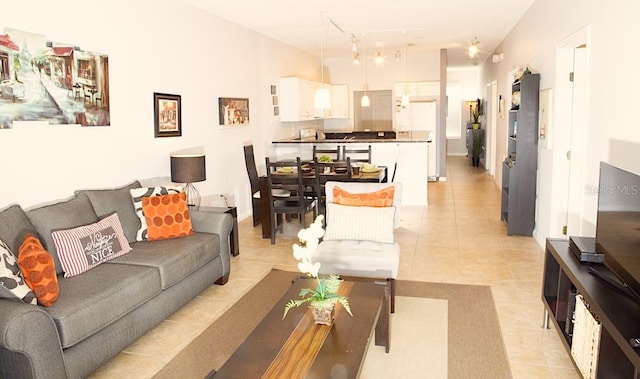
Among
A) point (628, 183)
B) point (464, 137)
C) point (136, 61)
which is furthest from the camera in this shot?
point (464, 137)

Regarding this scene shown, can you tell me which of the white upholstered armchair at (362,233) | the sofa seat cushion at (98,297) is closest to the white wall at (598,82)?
the white upholstered armchair at (362,233)

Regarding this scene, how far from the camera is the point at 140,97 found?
4523 millimetres

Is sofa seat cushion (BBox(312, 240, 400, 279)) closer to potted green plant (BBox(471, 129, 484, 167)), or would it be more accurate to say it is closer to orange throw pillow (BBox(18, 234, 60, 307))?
orange throw pillow (BBox(18, 234, 60, 307))

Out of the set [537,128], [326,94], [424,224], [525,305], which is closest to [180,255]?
[525,305]

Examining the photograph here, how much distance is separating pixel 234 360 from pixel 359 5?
4380 millimetres

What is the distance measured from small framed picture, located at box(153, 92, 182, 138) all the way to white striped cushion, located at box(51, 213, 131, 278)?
1494 millimetres

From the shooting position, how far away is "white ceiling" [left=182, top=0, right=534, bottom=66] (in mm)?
5355

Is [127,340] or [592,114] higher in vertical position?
[592,114]

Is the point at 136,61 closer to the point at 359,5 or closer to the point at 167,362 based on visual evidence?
the point at 359,5

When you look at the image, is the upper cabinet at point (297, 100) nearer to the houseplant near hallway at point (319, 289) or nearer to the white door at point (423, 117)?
the white door at point (423, 117)

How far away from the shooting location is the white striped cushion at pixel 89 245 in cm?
304

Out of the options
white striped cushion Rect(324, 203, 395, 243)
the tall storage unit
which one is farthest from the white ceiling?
white striped cushion Rect(324, 203, 395, 243)

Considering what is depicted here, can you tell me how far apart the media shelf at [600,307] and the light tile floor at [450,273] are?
0.79 ft

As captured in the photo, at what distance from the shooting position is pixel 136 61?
4.45 meters
